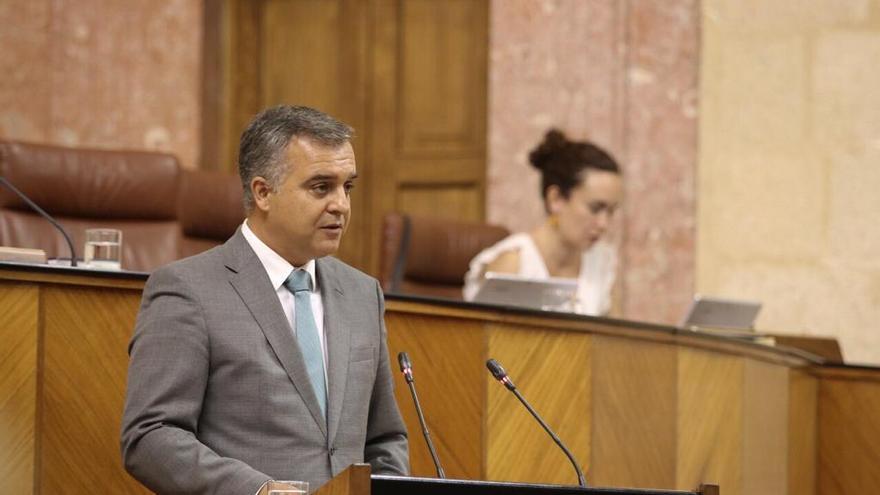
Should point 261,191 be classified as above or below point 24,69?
below

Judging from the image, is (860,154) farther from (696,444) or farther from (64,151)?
(64,151)

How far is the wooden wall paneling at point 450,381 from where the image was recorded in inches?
138

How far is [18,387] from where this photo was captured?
3010mm

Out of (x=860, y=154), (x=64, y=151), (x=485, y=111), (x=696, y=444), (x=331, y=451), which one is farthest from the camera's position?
(x=485, y=111)

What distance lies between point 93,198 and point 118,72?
2343 mm

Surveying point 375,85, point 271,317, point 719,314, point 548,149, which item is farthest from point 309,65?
point 271,317

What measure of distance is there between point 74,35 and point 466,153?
2.04 metres

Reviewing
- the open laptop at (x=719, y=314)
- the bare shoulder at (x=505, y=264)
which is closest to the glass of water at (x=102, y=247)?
the bare shoulder at (x=505, y=264)

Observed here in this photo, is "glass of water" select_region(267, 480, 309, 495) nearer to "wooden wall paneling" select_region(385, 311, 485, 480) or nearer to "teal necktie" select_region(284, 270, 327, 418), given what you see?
"teal necktie" select_region(284, 270, 327, 418)

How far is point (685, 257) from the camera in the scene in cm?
620

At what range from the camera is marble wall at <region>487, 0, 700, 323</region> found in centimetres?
621

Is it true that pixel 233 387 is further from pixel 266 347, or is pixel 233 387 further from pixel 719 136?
pixel 719 136

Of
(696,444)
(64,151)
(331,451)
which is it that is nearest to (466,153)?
(64,151)

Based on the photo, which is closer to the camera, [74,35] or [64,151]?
[64,151]
